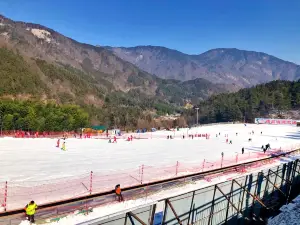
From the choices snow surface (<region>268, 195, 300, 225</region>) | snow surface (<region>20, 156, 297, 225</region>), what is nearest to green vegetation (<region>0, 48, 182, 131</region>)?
snow surface (<region>20, 156, 297, 225</region>)

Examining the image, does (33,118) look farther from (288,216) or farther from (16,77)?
(16,77)

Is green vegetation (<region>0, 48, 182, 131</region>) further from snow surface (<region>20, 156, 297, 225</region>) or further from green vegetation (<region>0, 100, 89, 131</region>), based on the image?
snow surface (<region>20, 156, 297, 225</region>)

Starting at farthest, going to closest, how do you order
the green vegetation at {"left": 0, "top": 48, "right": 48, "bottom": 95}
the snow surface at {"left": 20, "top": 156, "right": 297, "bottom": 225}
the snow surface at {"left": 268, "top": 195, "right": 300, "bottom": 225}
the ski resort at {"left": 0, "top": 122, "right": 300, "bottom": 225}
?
the green vegetation at {"left": 0, "top": 48, "right": 48, "bottom": 95} → the snow surface at {"left": 268, "top": 195, "right": 300, "bottom": 225} → the ski resort at {"left": 0, "top": 122, "right": 300, "bottom": 225} → the snow surface at {"left": 20, "top": 156, "right": 297, "bottom": 225}

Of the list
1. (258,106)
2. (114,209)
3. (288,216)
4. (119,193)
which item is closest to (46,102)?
(258,106)

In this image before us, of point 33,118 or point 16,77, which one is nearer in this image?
point 33,118

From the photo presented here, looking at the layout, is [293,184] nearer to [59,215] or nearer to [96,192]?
[96,192]

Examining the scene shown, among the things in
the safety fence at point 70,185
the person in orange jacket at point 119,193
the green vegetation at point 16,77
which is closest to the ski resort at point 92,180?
the safety fence at point 70,185

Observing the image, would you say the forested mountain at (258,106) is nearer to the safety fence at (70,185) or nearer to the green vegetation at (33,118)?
the green vegetation at (33,118)

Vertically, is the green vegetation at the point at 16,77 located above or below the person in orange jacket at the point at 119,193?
above

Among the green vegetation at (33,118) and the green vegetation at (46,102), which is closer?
the green vegetation at (33,118)

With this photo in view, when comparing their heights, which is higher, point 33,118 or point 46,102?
point 46,102

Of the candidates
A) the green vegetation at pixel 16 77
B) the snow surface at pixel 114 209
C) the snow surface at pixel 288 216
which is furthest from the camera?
the green vegetation at pixel 16 77

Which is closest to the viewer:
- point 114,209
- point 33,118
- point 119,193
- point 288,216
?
point 114,209

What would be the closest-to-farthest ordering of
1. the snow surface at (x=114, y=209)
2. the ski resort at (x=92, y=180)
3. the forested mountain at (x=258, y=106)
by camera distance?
the snow surface at (x=114, y=209)
the ski resort at (x=92, y=180)
the forested mountain at (x=258, y=106)
